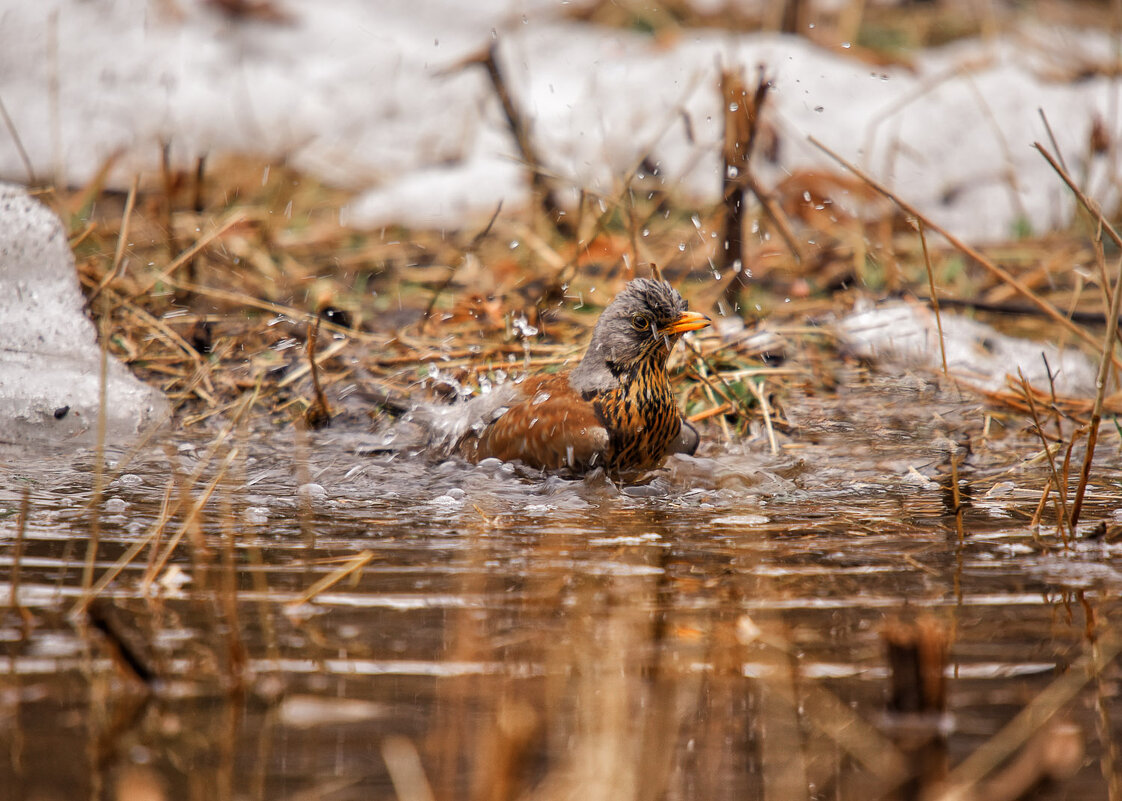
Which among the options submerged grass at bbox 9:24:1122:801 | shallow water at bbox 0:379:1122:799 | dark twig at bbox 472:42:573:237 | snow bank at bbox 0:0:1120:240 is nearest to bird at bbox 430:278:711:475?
shallow water at bbox 0:379:1122:799

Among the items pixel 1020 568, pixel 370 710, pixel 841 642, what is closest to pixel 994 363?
pixel 1020 568

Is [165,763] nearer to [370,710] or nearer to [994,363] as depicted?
[370,710]

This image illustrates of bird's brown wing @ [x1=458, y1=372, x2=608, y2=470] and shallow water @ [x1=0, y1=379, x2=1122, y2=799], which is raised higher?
bird's brown wing @ [x1=458, y1=372, x2=608, y2=470]

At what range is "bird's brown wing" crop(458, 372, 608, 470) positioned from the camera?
3.93m

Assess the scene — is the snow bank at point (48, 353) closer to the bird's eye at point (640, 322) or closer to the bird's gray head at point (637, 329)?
the bird's gray head at point (637, 329)

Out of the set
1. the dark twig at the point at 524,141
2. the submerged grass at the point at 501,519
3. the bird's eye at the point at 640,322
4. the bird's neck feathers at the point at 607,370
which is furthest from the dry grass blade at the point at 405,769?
the dark twig at the point at 524,141

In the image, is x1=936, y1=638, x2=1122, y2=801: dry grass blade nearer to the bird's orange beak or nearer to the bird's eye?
the bird's orange beak

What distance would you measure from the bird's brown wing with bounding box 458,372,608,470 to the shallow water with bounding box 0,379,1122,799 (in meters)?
0.22

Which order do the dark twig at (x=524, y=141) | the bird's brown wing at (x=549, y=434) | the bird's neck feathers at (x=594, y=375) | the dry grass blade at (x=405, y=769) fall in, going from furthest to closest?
the dark twig at (x=524, y=141)
the bird's neck feathers at (x=594, y=375)
the bird's brown wing at (x=549, y=434)
the dry grass blade at (x=405, y=769)

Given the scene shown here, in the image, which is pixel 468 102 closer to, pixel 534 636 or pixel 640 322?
pixel 640 322

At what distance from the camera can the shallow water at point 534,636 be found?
1745mm

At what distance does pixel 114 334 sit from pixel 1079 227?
5547 millimetres

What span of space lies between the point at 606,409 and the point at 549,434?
0.25 meters

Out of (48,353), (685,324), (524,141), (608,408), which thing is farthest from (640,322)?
(48,353)
